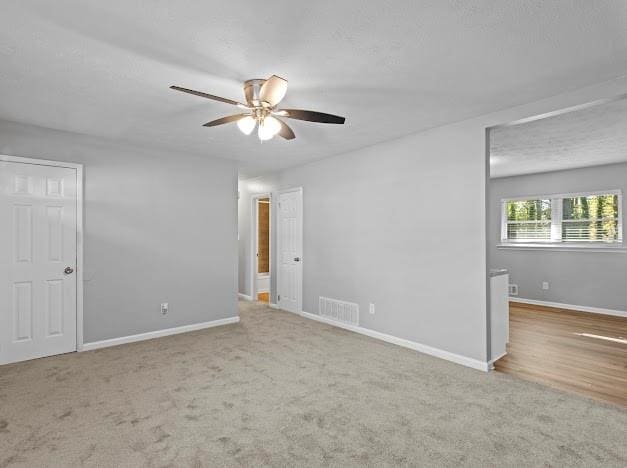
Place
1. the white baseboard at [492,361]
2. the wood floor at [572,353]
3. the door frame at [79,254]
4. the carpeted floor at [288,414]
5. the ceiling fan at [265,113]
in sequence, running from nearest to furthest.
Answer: the carpeted floor at [288,414], the ceiling fan at [265,113], the wood floor at [572,353], the white baseboard at [492,361], the door frame at [79,254]

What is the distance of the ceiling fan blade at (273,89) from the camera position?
2199mm

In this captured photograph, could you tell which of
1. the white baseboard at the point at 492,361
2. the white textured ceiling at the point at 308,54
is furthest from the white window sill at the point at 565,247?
the white textured ceiling at the point at 308,54

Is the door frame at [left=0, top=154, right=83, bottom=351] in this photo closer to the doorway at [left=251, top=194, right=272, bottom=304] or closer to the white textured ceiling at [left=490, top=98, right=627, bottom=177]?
the doorway at [left=251, top=194, right=272, bottom=304]

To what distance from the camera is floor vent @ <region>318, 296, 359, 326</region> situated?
4768 millimetres

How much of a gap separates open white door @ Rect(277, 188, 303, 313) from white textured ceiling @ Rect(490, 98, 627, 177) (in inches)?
118

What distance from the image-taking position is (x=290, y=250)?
5.93 m

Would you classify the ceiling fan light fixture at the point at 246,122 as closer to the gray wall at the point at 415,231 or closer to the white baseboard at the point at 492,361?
the gray wall at the point at 415,231

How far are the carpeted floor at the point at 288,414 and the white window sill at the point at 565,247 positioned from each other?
411cm

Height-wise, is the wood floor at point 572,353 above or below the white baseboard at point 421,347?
below

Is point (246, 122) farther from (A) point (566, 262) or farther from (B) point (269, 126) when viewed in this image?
(A) point (566, 262)

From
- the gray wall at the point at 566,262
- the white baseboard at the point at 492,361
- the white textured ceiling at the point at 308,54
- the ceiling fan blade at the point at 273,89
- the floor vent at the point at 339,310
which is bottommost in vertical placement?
the white baseboard at the point at 492,361

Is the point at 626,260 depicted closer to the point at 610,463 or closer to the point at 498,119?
the point at 498,119

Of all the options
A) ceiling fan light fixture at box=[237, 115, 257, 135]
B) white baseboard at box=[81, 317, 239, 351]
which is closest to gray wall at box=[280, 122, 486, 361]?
white baseboard at box=[81, 317, 239, 351]

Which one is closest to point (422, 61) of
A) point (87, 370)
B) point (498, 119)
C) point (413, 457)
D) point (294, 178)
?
point (498, 119)
